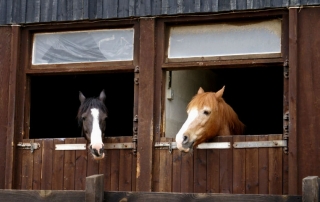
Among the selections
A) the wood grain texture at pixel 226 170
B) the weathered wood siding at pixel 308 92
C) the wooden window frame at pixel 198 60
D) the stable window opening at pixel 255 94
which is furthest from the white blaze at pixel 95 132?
the stable window opening at pixel 255 94

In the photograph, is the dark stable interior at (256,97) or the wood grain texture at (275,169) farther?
the dark stable interior at (256,97)

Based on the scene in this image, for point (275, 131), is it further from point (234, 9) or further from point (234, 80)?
point (234, 9)

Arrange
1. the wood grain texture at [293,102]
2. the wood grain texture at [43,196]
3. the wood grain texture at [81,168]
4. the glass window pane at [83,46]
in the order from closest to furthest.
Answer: the wood grain texture at [43,196]
the wood grain texture at [293,102]
the wood grain texture at [81,168]
the glass window pane at [83,46]

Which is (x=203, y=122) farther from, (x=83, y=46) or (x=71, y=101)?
(x=71, y=101)

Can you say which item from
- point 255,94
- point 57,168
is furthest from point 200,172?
point 255,94

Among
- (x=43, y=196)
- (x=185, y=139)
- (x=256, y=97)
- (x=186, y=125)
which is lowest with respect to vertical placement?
(x=43, y=196)

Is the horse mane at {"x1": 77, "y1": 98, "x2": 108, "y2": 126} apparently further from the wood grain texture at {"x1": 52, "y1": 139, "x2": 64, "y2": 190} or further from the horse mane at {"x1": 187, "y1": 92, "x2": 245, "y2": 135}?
the horse mane at {"x1": 187, "y1": 92, "x2": 245, "y2": 135}

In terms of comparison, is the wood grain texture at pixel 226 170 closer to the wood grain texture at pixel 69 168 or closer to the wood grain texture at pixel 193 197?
the wood grain texture at pixel 69 168

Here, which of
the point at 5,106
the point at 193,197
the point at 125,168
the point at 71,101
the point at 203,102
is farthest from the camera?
the point at 71,101

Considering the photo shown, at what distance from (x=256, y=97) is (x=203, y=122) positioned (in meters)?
4.60

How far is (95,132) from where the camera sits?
33.4ft

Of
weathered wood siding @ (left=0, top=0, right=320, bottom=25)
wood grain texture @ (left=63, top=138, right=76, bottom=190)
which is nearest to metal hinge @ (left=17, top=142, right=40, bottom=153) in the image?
wood grain texture @ (left=63, top=138, right=76, bottom=190)

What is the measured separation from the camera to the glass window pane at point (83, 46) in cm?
1068

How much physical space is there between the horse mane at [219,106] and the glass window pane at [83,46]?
1105mm
